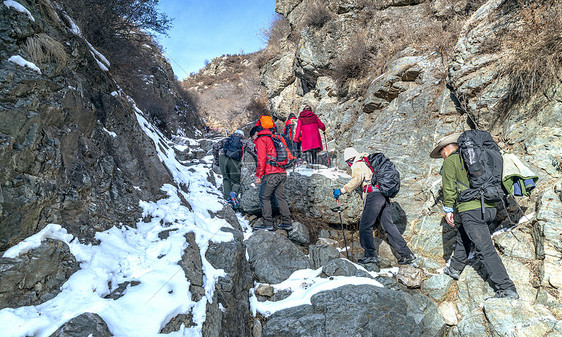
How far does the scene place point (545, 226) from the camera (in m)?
4.00

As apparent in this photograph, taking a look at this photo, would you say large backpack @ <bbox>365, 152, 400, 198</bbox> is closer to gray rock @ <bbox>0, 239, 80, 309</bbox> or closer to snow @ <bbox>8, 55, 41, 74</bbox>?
gray rock @ <bbox>0, 239, 80, 309</bbox>

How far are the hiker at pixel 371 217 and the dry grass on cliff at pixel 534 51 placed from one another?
3.60m

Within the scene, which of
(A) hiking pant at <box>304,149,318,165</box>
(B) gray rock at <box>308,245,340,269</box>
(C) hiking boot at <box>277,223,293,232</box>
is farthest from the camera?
(A) hiking pant at <box>304,149,318,165</box>

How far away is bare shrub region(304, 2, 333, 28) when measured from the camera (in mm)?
13922

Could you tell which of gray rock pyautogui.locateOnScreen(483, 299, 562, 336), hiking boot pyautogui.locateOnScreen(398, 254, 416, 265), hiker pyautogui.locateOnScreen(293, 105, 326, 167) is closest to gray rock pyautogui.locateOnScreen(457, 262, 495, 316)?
gray rock pyautogui.locateOnScreen(483, 299, 562, 336)

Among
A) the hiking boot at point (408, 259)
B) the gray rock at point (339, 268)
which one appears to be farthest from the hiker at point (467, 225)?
the gray rock at point (339, 268)

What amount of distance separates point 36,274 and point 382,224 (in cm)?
505

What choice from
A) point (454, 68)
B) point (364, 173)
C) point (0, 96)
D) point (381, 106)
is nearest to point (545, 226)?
point (364, 173)

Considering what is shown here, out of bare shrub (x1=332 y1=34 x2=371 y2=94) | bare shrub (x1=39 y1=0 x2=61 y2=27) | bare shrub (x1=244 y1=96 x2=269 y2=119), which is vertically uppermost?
bare shrub (x1=244 y1=96 x2=269 y2=119)

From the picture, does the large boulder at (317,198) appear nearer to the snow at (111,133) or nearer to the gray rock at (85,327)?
the snow at (111,133)

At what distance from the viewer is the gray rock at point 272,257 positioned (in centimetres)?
510

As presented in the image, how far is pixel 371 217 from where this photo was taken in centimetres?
520

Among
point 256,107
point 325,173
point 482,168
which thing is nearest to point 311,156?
point 325,173

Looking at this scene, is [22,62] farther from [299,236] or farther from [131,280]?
[299,236]
